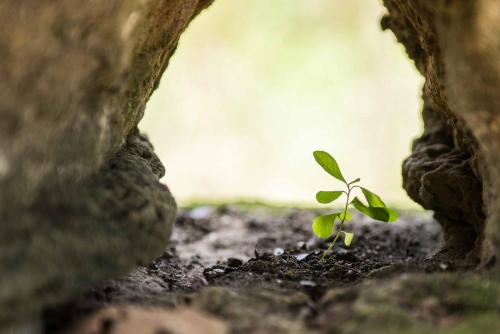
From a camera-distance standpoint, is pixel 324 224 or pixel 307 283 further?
pixel 324 224

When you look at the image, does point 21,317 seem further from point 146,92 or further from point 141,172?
point 146,92

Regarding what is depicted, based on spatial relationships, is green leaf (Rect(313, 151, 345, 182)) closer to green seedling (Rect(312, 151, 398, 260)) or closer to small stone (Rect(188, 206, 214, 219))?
green seedling (Rect(312, 151, 398, 260))

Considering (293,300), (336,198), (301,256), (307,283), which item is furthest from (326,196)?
(293,300)

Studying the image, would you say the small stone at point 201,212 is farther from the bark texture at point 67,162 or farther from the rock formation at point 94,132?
the bark texture at point 67,162

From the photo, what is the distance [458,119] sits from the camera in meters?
2.46

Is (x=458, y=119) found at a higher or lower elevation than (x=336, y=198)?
higher

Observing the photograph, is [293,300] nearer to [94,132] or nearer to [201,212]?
[94,132]

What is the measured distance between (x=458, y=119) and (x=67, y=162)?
158 cm

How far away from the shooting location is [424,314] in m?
1.68

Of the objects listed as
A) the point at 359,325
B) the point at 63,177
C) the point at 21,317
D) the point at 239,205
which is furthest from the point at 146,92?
the point at 239,205

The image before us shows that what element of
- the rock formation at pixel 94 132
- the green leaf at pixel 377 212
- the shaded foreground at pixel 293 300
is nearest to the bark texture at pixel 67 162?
the rock formation at pixel 94 132

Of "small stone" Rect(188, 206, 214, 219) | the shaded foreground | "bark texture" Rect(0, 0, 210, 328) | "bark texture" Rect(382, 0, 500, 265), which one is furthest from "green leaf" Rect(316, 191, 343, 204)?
"small stone" Rect(188, 206, 214, 219)

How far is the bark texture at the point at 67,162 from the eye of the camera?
5.21ft

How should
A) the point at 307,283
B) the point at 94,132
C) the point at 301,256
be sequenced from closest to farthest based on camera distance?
the point at 94,132, the point at 307,283, the point at 301,256
